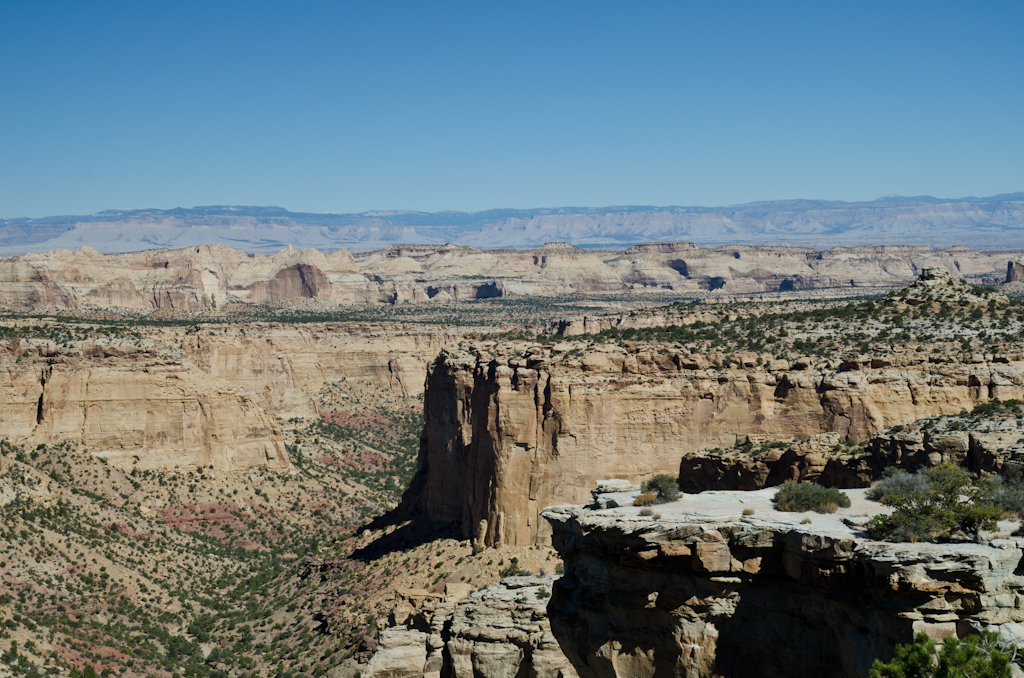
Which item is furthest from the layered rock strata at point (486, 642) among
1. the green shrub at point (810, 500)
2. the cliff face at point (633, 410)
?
the cliff face at point (633, 410)

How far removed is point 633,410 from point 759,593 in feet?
93.8

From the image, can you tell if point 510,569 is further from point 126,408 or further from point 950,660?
point 126,408

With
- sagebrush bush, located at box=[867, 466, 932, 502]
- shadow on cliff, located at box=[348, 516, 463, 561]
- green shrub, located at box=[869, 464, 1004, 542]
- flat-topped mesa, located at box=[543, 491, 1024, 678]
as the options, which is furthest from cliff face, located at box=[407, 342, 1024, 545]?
green shrub, located at box=[869, 464, 1004, 542]

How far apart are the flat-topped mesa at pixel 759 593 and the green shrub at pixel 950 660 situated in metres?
0.62

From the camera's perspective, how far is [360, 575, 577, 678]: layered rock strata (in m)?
33.1

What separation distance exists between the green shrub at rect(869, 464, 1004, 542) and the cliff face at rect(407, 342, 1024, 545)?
24.3 m

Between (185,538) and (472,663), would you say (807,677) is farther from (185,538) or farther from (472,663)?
(185,538)

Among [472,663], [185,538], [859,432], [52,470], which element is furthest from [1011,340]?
[52,470]

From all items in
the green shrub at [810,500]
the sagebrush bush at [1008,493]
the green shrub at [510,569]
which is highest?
the sagebrush bush at [1008,493]

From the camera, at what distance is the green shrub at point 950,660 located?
19.2m

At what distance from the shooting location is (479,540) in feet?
180

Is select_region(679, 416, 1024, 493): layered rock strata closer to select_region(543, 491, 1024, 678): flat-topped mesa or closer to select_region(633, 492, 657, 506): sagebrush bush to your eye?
select_region(633, 492, 657, 506): sagebrush bush

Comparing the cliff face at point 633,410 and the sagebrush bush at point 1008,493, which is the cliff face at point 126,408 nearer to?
the cliff face at point 633,410

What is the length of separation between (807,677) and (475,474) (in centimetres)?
3390
